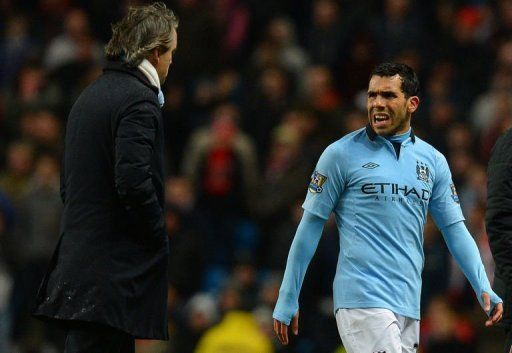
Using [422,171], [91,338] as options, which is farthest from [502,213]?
[91,338]

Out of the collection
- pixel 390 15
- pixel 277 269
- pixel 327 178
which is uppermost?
pixel 390 15

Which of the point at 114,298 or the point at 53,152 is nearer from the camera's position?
the point at 114,298

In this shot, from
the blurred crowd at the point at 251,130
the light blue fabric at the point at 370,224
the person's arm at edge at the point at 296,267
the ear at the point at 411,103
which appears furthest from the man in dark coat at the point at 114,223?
the blurred crowd at the point at 251,130

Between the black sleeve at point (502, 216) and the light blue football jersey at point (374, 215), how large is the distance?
33 cm

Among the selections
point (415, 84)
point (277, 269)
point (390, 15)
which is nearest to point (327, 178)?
point (415, 84)

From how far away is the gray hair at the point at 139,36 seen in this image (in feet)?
18.3

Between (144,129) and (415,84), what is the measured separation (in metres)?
1.59

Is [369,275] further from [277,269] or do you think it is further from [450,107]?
[450,107]

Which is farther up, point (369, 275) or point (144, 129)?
point (144, 129)

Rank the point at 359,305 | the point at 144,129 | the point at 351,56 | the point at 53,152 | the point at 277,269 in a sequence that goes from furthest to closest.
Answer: the point at 351,56
the point at 53,152
the point at 277,269
the point at 359,305
the point at 144,129

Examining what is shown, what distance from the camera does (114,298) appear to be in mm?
5391

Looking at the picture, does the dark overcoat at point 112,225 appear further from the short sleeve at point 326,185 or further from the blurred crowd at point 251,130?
the blurred crowd at point 251,130

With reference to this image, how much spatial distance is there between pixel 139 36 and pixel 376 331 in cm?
180

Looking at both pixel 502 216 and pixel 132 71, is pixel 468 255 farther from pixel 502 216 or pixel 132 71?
pixel 132 71
